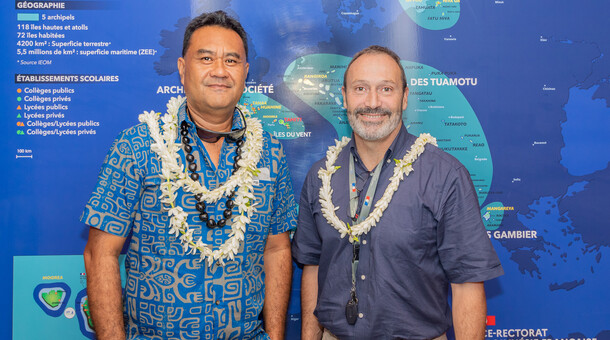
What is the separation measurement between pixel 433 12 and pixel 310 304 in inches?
71.3

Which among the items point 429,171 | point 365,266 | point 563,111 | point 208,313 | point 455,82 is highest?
point 455,82

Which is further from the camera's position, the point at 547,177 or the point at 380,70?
the point at 547,177

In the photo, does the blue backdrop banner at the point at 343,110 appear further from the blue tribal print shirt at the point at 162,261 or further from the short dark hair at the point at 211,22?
the blue tribal print shirt at the point at 162,261

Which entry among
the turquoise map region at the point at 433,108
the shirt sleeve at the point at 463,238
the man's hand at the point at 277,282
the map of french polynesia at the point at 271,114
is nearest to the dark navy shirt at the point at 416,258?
the shirt sleeve at the point at 463,238

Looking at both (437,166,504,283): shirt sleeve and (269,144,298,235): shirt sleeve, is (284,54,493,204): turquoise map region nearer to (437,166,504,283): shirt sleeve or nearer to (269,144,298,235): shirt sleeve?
(269,144,298,235): shirt sleeve

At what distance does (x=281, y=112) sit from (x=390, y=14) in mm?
865

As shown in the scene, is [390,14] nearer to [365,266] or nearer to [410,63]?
[410,63]

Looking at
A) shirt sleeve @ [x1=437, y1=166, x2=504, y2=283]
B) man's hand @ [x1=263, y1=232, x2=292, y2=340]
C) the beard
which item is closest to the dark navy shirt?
shirt sleeve @ [x1=437, y1=166, x2=504, y2=283]

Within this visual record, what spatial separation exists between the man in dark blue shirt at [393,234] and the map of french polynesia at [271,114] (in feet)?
1.82

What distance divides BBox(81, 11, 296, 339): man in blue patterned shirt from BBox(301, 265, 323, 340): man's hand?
0.76 ft

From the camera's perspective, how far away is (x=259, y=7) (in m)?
2.66

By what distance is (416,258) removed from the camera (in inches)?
78.4

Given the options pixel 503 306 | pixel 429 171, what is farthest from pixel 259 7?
pixel 503 306

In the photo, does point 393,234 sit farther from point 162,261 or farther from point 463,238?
point 162,261
